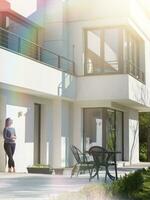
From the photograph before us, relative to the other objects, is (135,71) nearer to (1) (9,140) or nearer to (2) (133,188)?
(1) (9,140)

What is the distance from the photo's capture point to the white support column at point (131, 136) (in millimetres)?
24500

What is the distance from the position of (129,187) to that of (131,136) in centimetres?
1669

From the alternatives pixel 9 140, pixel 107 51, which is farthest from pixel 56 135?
pixel 9 140

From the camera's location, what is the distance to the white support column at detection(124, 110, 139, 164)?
2450 centimetres

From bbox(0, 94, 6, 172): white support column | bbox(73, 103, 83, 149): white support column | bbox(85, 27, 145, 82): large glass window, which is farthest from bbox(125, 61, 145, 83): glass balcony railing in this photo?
bbox(0, 94, 6, 172): white support column

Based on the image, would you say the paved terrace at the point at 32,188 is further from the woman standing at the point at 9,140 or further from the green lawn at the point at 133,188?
the woman standing at the point at 9,140

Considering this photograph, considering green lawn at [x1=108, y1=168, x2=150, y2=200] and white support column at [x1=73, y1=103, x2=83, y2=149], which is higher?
white support column at [x1=73, y1=103, x2=83, y2=149]

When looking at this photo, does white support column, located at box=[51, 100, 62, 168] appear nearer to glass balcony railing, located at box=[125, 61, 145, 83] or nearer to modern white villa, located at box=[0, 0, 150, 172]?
modern white villa, located at box=[0, 0, 150, 172]

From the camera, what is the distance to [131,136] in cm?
2531

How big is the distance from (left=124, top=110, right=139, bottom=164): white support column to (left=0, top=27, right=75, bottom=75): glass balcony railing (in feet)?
18.4

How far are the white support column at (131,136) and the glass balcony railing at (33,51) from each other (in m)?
5.60

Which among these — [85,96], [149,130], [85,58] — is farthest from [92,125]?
[149,130]

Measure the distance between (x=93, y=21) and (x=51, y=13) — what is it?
1.88 metres

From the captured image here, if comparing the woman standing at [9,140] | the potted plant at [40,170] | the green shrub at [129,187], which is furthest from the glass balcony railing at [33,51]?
the green shrub at [129,187]
